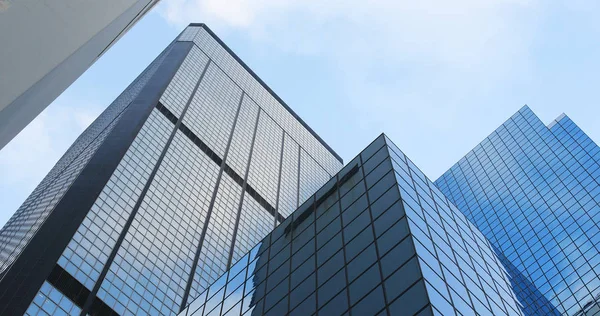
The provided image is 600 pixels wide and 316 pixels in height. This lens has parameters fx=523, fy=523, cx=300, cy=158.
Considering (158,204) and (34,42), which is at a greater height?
(158,204)

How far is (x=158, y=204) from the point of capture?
68.9m

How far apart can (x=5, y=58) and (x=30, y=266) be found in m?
53.4

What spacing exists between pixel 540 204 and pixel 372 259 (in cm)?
7732

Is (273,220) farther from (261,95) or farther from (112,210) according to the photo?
(261,95)

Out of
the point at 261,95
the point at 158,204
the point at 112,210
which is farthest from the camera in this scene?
the point at 261,95

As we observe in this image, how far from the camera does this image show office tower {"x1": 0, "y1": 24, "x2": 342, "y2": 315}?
2050 inches

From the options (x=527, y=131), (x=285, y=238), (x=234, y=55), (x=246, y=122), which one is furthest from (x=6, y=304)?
(x=234, y=55)

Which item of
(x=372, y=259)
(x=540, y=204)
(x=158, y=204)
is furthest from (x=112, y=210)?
(x=540, y=204)

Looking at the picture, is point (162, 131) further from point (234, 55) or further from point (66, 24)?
point (66, 24)

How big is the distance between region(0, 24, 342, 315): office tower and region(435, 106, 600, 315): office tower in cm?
3741

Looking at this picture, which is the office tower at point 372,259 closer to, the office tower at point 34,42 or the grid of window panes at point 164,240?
the office tower at point 34,42

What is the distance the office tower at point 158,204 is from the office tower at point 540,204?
3741 centimetres

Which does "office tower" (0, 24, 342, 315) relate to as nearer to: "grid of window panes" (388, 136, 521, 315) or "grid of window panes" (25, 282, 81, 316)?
"grid of window panes" (25, 282, 81, 316)

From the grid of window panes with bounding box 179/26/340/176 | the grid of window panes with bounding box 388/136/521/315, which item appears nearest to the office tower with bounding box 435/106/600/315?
the grid of window panes with bounding box 388/136/521/315
